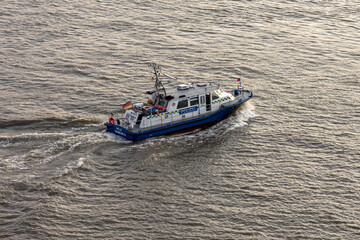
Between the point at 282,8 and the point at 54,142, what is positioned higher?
the point at 282,8

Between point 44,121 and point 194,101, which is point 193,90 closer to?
point 194,101

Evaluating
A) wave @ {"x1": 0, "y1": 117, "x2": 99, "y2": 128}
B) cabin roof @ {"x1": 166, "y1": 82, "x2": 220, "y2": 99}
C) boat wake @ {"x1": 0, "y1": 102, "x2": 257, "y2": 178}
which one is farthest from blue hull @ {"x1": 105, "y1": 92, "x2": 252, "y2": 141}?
wave @ {"x1": 0, "y1": 117, "x2": 99, "y2": 128}

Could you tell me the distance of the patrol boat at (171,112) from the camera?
1241 inches

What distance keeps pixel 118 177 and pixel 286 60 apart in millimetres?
21893

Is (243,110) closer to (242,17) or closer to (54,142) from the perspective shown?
(54,142)

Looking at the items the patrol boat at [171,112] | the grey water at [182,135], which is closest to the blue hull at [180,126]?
the patrol boat at [171,112]

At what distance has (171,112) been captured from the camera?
32.2 meters

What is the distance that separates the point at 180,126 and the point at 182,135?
704 millimetres

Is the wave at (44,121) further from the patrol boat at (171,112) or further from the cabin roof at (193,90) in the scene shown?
the cabin roof at (193,90)

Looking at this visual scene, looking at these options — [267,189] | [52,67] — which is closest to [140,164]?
[267,189]

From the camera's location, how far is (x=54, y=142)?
1181 inches

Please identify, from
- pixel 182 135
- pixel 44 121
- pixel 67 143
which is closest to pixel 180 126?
pixel 182 135

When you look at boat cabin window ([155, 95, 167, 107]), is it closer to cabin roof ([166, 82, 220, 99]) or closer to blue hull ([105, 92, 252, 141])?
cabin roof ([166, 82, 220, 99])

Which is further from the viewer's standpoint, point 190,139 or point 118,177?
point 190,139
